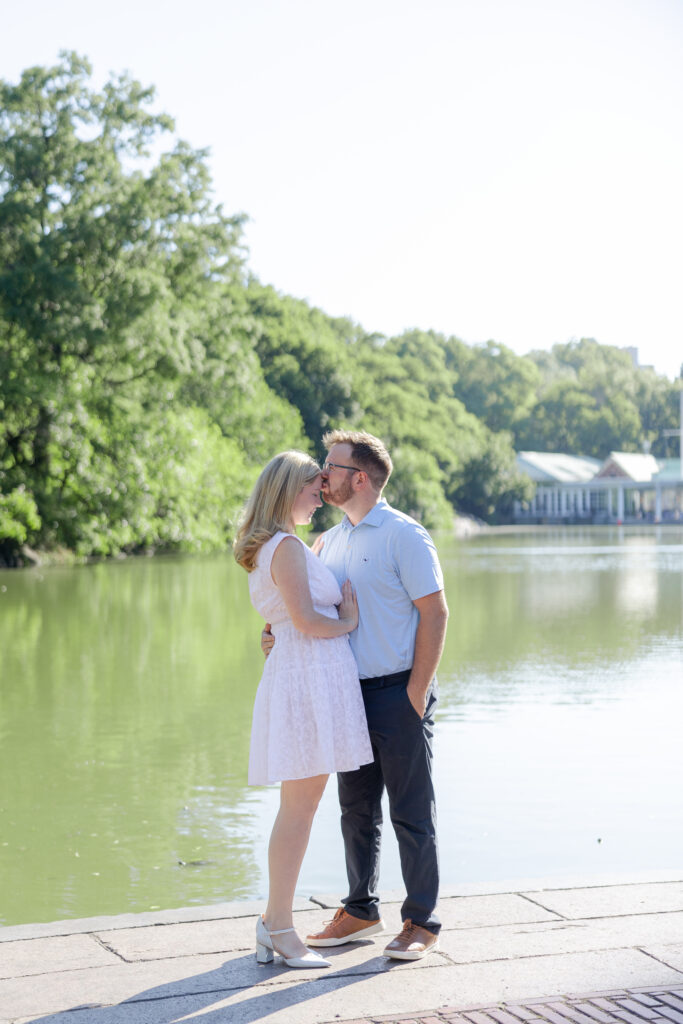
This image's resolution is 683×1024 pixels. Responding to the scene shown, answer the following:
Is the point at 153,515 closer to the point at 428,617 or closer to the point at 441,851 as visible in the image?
the point at 441,851

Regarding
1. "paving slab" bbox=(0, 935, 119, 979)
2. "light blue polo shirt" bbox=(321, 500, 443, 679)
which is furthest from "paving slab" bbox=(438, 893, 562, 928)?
"paving slab" bbox=(0, 935, 119, 979)

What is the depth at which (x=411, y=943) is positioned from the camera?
4.09 m

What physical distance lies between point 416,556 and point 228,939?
1411 mm

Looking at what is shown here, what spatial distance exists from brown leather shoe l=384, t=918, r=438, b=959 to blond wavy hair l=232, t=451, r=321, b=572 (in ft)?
4.25

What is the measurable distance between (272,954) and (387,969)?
378 millimetres

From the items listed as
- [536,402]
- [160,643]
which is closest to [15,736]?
[160,643]

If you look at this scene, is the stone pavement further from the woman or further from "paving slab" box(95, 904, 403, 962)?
the woman

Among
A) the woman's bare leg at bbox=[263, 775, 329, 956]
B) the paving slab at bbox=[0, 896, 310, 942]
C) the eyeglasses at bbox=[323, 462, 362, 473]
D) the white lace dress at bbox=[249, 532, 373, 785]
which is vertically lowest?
the paving slab at bbox=[0, 896, 310, 942]

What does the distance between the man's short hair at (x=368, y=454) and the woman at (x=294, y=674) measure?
0.53ft

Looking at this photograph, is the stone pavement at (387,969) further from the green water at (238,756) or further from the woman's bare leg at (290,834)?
the green water at (238,756)

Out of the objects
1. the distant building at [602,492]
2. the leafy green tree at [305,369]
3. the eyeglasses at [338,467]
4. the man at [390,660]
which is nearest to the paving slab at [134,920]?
the man at [390,660]

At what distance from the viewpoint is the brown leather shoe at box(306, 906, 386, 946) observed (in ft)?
14.2

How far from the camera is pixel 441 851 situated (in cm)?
672

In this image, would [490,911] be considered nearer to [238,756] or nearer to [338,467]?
→ [338,467]
